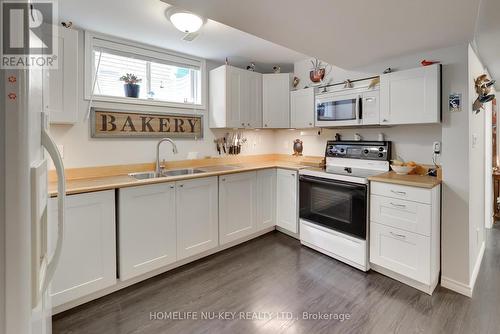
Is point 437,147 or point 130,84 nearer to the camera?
point 437,147

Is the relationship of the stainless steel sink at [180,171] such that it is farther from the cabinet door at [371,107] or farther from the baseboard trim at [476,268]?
the baseboard trim at [476,268]

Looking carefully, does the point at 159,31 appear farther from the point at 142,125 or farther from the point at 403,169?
the point at 403,169

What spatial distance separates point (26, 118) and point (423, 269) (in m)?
2.66

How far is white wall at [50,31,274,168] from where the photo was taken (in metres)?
2.38

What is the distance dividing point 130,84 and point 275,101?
1.83 metres

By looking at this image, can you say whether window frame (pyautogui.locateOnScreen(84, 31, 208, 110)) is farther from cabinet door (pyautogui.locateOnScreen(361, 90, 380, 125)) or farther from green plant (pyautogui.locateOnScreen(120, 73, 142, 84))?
cabinet door (pyautogui.locateOnScreen(361, 90, 380, 125))

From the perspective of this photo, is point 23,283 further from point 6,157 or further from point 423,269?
point 423,269

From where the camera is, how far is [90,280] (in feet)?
6.50

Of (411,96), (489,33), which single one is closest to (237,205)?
(411,96)

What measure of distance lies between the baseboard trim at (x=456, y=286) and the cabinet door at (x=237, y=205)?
76.1 inches

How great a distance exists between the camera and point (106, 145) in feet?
8.57

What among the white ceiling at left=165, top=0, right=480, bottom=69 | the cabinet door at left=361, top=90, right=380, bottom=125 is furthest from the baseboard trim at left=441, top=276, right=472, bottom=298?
the white ceiling at left=165, top=0, right=480, bottom=69

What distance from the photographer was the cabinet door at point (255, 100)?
3445 millimetres

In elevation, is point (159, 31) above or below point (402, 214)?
above
